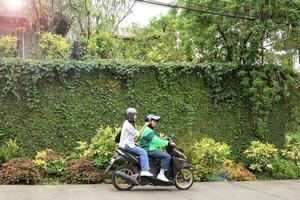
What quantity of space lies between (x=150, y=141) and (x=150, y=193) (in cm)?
111

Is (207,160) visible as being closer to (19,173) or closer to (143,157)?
(143,157)

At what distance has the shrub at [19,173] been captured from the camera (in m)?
10.4

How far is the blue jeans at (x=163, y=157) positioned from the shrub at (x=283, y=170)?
4489 millimetres

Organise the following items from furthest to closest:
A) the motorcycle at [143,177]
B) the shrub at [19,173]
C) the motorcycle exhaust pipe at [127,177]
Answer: the shrub at [19,173], the motorcycle at [143,177], the motorcycle exhaust pipe at [127,177]

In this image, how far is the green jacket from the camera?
33.1 ft

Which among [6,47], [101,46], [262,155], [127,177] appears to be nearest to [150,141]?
[127,177]

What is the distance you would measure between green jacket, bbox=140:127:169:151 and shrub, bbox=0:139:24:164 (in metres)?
3.41

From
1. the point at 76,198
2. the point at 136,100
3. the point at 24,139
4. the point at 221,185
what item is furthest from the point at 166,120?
the point at 76,198

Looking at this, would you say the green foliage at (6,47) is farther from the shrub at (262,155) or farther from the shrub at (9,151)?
the shrub at (262,155)

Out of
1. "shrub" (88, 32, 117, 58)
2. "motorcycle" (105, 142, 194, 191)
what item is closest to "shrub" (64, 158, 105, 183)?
"motorcycle" (105, 142, 194, 191)

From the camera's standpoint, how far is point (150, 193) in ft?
32.3

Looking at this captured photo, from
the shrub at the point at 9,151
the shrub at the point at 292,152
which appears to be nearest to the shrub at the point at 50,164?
the shrub at the point at 9,151

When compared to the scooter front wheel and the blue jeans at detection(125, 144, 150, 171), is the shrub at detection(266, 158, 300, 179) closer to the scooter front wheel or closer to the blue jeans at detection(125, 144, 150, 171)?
the scooter front wheel

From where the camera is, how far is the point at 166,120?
13648 mm
